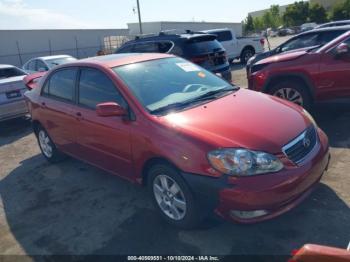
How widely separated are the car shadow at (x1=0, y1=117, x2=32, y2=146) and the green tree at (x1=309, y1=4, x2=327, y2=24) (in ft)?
229

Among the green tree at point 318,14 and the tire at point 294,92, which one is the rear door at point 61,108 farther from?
the green tree at point 318,14

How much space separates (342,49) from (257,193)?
389 cm

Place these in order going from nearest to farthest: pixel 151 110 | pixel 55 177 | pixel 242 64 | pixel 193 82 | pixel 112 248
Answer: pixel 112 248 → pixel 151 110 → pixel 193 82 → pixel 55 177 → pixel 242 64

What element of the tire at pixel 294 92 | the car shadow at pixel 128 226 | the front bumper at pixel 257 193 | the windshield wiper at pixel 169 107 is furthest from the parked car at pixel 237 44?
Answer: the front bumper at pixel 257 193

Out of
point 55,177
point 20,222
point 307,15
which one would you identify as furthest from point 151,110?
point 307,15

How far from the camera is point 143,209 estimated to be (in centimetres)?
403

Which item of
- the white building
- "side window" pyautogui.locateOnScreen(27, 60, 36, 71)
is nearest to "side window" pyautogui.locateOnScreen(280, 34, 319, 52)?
"side window" pyautogui.locateOnScreen(27, 60, 36, 71)

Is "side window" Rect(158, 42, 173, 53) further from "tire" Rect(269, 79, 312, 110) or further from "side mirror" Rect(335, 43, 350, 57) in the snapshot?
"side mirror" Rect(335, 43, 350, 57)

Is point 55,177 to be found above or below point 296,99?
below

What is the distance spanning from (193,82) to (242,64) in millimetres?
14159

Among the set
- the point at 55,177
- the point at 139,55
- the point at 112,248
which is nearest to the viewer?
the point at 112,248

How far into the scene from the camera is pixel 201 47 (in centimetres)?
880

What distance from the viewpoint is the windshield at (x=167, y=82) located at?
383cm

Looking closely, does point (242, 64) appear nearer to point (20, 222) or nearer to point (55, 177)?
point (55, 177)
